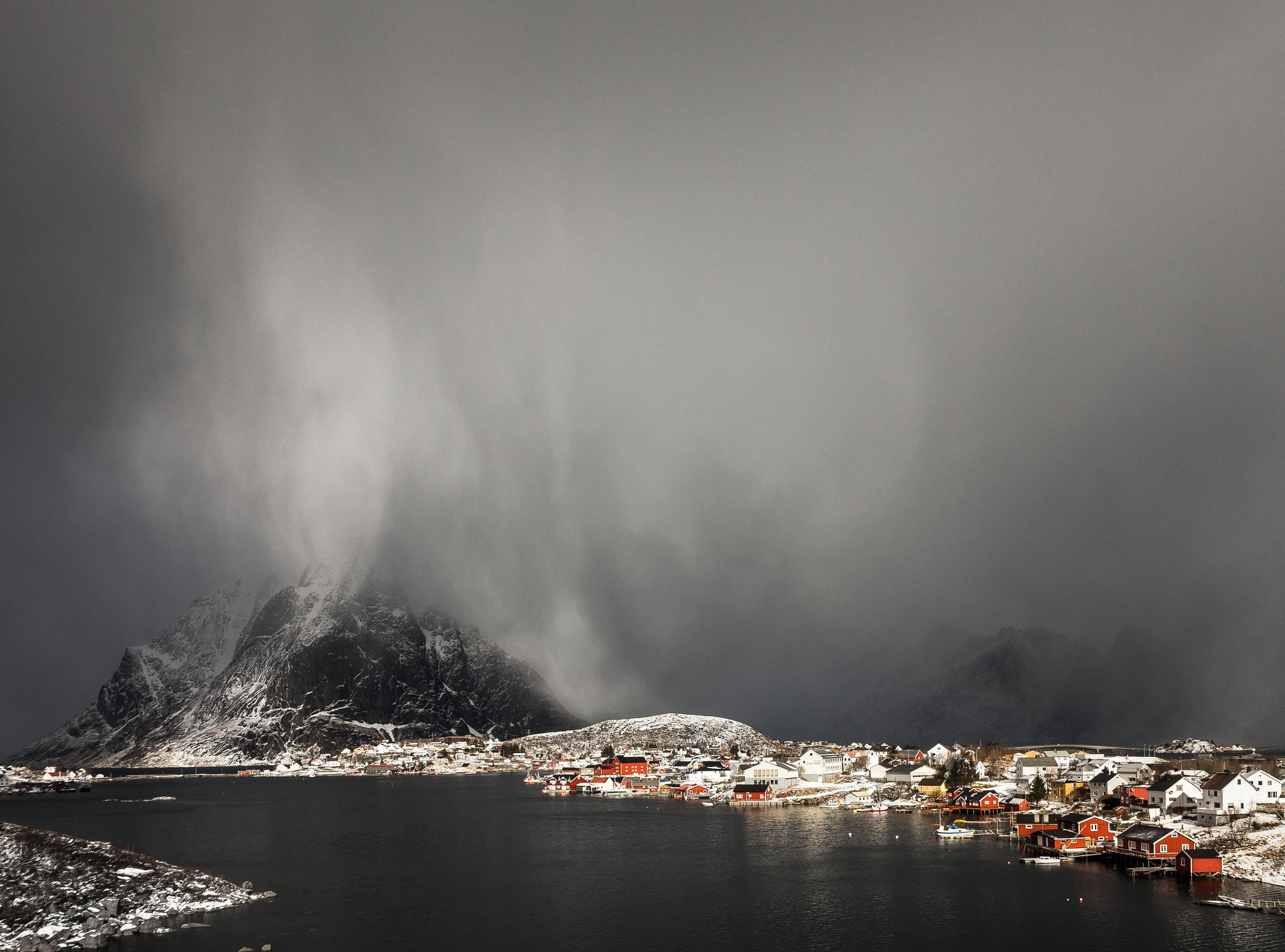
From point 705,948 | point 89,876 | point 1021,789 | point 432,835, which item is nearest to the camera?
point 705,948

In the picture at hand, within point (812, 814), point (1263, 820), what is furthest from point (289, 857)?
point (1263, 820)

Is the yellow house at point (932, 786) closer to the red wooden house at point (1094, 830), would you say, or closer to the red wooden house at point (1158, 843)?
the red wooden house at point (1094, 830)

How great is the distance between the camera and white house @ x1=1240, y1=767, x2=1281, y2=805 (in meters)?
73.8

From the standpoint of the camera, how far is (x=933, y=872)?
6144 cm

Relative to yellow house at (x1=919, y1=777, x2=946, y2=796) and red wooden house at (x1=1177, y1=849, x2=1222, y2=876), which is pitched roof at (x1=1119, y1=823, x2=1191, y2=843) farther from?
yellow house at (x1=919, y1=777, x2=946, y2=796)

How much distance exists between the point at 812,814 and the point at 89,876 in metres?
84.4

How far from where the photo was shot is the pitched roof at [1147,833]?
62.4m

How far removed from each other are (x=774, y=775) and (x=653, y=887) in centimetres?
9043

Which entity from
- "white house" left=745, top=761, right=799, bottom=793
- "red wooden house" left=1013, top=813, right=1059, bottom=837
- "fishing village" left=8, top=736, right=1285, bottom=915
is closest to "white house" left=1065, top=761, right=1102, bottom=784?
"fishing village" left=8, top=736, right=1285, bottom=915

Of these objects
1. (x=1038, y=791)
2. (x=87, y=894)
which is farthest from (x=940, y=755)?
(x=87, y=894)

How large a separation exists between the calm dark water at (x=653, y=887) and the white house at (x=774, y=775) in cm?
3614

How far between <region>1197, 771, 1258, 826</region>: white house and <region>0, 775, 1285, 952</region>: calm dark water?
16.4 m

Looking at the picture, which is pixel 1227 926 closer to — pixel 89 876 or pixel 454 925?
pixel 454 925

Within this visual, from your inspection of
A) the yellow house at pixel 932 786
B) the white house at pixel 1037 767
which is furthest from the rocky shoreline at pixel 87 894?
the white house at pixel 1037 767
